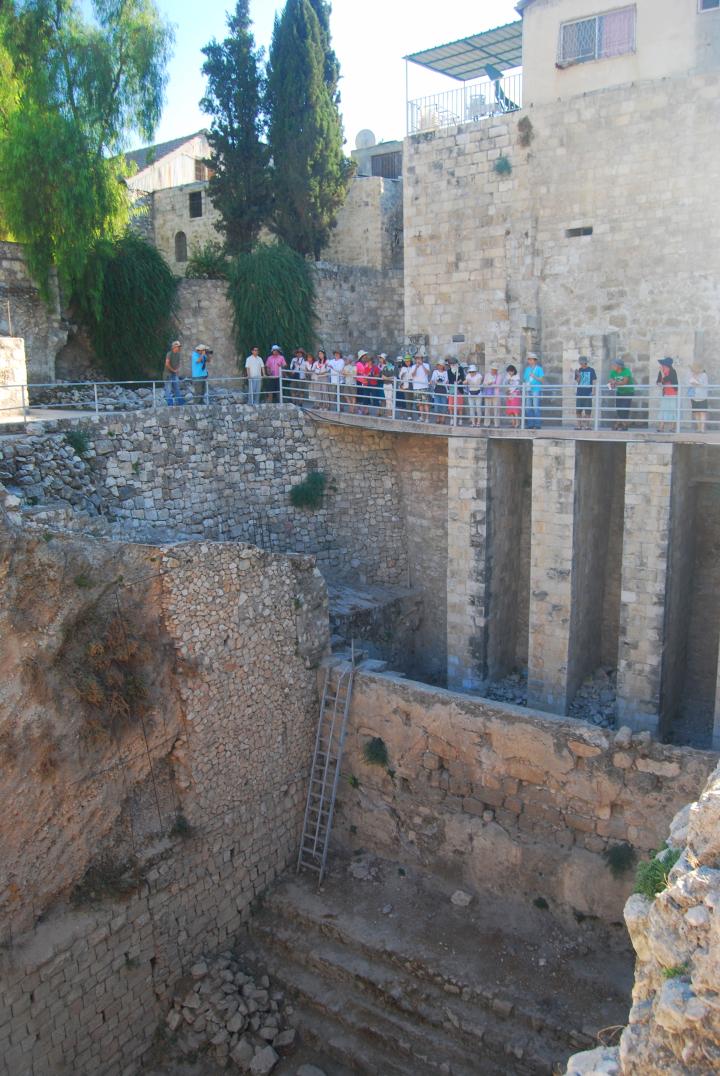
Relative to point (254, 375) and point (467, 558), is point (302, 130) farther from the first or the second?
point (467, 558)

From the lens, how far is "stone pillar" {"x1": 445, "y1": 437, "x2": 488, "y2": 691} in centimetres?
1310

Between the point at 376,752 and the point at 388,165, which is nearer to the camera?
the point at 376,752

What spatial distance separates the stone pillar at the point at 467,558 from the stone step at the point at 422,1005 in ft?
14.1

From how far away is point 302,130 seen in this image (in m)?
19.7

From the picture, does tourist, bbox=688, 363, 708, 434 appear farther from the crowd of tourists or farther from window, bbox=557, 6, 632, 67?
window, bbox=557, 6, 632, 67

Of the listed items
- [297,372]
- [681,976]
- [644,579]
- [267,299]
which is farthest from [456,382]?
[681,976]

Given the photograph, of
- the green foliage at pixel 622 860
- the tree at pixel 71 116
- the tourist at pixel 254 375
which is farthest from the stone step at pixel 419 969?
the tree at pixel 71 116

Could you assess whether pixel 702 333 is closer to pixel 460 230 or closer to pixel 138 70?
pixel 460 230

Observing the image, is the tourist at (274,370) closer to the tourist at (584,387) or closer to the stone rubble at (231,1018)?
the tourist at (584,387)

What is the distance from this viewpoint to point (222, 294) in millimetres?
17641

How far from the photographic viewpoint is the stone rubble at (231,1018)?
1009 centimetres

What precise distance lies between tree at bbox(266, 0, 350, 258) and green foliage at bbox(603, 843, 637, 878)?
14.8 metres

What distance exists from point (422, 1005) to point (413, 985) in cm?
23

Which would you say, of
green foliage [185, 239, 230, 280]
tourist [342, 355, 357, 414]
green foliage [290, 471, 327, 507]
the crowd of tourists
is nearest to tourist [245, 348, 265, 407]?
the crowd of tourists
